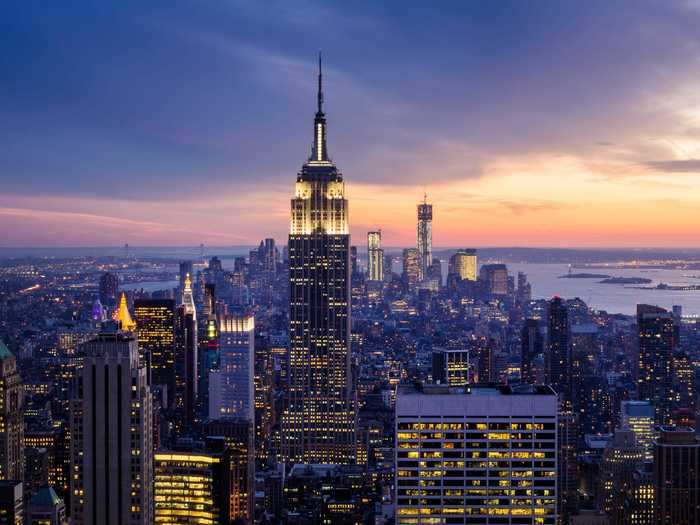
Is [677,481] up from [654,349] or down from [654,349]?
down

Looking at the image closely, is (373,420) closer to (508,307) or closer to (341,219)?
(341,219)

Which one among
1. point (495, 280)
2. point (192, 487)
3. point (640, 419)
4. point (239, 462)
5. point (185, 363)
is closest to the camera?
point (192, 487)

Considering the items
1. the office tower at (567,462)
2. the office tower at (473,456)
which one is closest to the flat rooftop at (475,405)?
the office tower at (473,456)

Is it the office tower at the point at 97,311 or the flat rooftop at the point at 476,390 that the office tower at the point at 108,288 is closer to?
the office tower at the point at 97,311

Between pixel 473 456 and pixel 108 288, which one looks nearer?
pixel 473 456

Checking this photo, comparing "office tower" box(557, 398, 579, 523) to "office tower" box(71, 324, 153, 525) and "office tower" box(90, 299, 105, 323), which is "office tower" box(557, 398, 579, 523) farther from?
"office tower" box(90, 299, 105, 323)

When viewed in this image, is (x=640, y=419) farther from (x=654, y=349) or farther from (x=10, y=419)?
→ (x=10, y=419)

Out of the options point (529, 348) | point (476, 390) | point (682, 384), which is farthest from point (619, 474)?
point (529, 348)

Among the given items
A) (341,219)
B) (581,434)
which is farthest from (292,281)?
(581,434)
